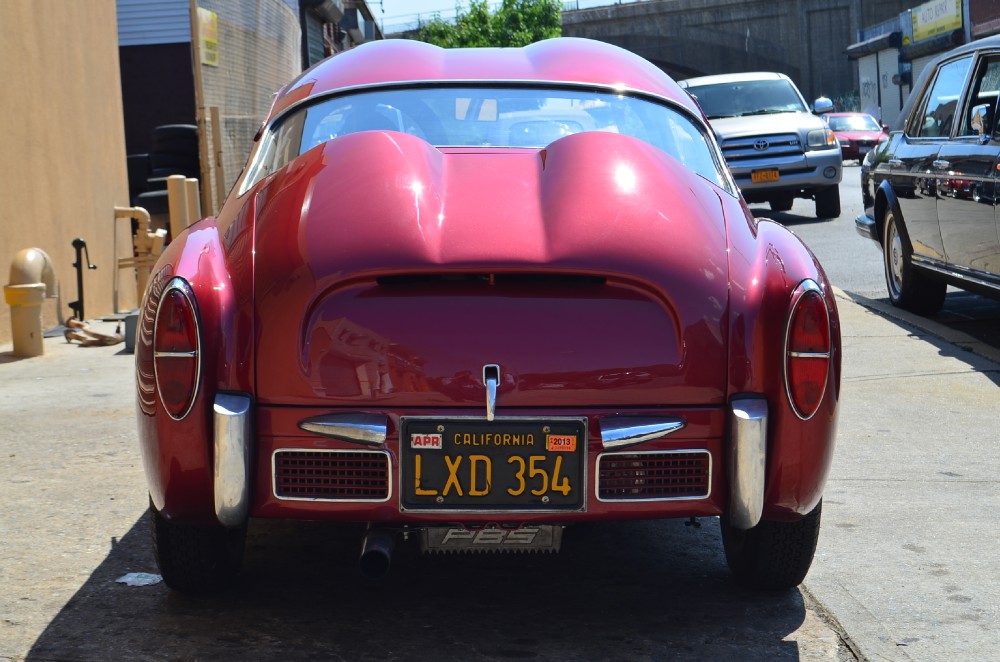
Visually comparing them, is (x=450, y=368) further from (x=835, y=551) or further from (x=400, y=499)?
(x=835, y=551)

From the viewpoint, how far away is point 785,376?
3.16m

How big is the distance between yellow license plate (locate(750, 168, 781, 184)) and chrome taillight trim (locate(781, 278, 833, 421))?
12.5m

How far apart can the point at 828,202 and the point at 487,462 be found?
554 inches

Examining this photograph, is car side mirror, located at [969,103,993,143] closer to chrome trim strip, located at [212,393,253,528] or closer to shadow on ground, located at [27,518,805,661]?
shadow on ground, located at [27,518,805,661]

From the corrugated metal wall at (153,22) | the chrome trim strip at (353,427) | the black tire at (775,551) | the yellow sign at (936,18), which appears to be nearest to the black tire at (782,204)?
the corrugated metal wall at (153,22)

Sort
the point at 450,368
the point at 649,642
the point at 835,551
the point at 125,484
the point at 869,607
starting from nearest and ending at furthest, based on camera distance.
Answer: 1. the point at 450,368
2. the point at 649,642
3. the point at 869,607
4. the point at 835,551
5. the point at 125,484

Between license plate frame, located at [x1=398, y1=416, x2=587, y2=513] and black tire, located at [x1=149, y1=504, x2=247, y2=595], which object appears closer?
license plate frame, located at [x1=398, y1=416, x2=587, y2=513]

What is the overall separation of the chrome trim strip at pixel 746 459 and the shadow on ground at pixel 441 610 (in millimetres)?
363

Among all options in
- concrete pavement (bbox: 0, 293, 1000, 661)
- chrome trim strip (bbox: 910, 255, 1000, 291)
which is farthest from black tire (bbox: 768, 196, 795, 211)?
concrete pavement (bbox: 0, 293, 1000, 661)

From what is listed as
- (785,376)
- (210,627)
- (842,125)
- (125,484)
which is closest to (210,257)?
(210,627)

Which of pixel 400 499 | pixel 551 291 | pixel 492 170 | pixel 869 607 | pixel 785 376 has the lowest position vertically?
pixel 869 607

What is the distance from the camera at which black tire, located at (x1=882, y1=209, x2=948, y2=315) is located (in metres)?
8.74

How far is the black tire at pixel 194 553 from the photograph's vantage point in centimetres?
342

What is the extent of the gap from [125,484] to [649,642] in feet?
7.98
